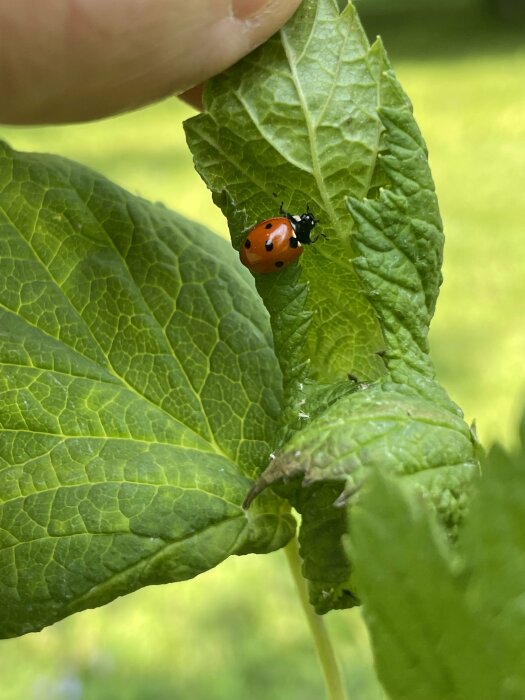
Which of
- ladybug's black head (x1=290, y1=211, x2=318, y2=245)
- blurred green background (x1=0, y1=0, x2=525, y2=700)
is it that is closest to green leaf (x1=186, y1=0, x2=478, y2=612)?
ladybug's black head (x1=290, y1=211, x2=318, y2=245)

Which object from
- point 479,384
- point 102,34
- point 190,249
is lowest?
point 190,249

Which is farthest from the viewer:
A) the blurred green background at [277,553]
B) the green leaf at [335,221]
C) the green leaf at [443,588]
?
the blurred green background at [277,553]

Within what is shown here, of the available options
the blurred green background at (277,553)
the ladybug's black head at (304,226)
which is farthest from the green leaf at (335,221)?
the blurred green background at (277,553)

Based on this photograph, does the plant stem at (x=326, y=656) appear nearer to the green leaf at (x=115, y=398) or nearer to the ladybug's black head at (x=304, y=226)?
the green leaf at (x=115, y=398)

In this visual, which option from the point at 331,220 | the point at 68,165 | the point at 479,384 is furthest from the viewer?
the point at 479,384

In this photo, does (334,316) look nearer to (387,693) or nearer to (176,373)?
(176,373)

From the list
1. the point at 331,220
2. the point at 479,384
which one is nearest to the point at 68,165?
the point at 331,220

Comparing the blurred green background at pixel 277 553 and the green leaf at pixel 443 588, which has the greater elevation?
the blurred green background at pixel 277 553

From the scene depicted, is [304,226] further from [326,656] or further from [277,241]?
[326,656]
